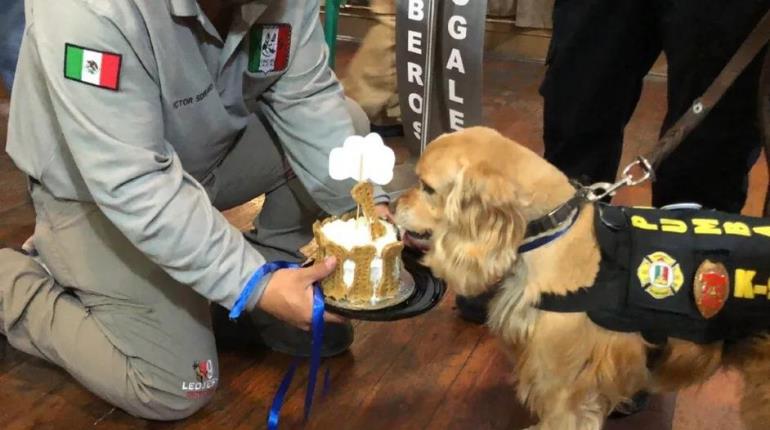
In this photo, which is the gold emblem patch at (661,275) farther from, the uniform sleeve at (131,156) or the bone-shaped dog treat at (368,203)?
the uniform sleeve at (131,156)

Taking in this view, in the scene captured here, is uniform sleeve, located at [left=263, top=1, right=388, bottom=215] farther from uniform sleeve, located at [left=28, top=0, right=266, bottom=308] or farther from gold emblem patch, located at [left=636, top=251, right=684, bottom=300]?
gold emblem patch, located at [left=636, top=251, right=684, bottom=300]

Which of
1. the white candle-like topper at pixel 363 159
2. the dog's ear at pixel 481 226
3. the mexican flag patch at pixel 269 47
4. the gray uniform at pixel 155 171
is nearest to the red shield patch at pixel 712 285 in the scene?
the dog's ear at pixel 481 226

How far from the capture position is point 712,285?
1.23 metres

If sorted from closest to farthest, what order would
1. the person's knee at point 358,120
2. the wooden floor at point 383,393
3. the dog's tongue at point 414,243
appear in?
the dog's tongue at point 414,243 → the wooden floor at point 383,393 → the person's knee at point 358,120

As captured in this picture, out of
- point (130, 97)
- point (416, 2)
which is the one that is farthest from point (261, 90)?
point (416, 2)

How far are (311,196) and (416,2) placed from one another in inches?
28.4

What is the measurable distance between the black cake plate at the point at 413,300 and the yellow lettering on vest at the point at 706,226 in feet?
1.44

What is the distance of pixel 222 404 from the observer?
1.58m

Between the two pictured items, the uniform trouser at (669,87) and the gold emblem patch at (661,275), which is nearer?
the gold emblem patch at (661,275)

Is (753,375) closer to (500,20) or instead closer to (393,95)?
(393,95)

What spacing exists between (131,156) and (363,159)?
377mm

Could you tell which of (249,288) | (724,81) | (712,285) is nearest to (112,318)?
(249,288)

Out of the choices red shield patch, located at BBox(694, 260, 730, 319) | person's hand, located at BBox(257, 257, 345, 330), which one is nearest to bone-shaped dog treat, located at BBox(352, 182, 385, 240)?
person's hand, located at BBox(257, 257, 345, 330)

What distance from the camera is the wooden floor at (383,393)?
1.54 meters
